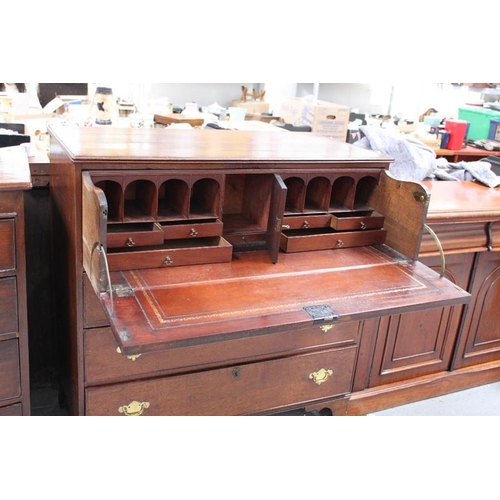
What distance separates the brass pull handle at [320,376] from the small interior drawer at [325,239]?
1.67 feet

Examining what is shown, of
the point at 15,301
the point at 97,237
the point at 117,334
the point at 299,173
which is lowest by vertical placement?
the point at 15,301

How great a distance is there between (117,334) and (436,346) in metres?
1.63

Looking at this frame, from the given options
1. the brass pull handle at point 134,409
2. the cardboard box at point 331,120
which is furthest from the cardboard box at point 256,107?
the brass pull handle at point 134,409

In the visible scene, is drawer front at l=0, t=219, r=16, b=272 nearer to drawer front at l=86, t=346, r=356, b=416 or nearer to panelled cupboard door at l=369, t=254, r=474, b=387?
drawer front at l=86, t=346, r=356, b=416

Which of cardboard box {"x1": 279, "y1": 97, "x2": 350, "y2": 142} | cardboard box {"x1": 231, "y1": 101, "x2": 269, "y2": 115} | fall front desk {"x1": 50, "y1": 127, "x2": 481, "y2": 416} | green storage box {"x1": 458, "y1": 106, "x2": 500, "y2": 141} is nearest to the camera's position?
fall front desk {"x1": 50, "y1": 127, "x2": 481, "y2": 416}

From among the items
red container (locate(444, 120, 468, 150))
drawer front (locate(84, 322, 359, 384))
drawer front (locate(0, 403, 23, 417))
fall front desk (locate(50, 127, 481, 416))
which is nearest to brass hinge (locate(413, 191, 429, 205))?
fall front desk (locate(50, 127, 481, 416))

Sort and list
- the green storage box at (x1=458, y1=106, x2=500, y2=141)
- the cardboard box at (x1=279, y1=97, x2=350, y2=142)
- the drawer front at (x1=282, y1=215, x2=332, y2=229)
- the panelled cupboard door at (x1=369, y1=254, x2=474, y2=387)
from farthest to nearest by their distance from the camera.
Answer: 1. the green storage box at (x1=458, y1=106, x2=500, y2=141)
2. the cardboard box at (x1=279, y1=97, x2=350, y2=142)
3. the panelled cupboard door at (x1=369, y1=254, x2=474, y2=387)
4. the drawer front at (x1=282, y1=215, x2=332, y2=229)

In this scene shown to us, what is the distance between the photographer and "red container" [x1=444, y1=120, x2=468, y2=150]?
165 inches

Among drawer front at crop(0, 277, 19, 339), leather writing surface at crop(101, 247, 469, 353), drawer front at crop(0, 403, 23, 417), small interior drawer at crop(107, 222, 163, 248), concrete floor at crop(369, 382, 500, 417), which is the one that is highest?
small interior drawer at crop(107, 222, 163, 248)

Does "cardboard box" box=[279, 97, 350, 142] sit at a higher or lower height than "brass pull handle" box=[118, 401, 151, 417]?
higher

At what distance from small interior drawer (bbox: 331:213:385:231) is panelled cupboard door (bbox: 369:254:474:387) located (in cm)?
46

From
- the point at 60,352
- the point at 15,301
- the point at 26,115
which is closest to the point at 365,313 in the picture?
the point at 15,301

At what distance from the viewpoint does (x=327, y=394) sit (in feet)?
7.10

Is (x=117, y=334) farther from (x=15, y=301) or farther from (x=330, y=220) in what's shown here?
(x=330, y=220)
